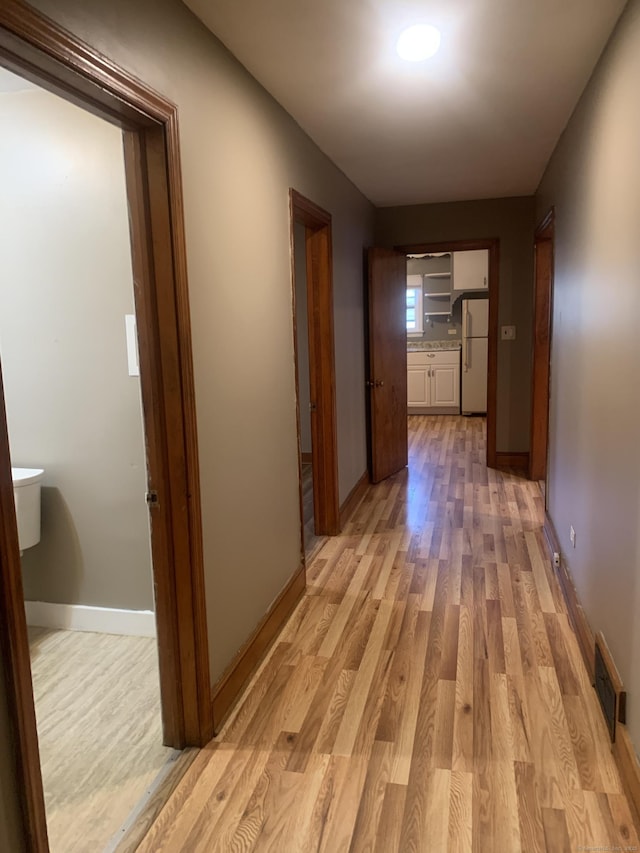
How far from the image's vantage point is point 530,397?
17.6ft

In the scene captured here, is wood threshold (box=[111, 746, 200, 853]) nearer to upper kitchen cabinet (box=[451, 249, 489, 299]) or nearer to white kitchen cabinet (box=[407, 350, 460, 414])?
white kitchen cabinet (box=[407, 350, 460, 414])

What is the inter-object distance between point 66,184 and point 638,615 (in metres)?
2.53

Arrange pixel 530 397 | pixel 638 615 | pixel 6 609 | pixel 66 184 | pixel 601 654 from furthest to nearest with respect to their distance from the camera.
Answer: pixel 530 397
pixel 66 184
pixel 601 654
pixel 638 615
pixel 6 609

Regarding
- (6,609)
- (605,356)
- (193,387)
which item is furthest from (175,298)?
(605,356)

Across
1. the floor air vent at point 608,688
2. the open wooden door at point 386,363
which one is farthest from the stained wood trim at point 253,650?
the open wooden door at point 386,363

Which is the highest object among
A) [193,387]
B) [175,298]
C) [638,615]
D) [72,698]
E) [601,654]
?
[175,298]

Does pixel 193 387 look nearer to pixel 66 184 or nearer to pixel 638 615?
pixel 66 184

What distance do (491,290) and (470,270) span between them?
3002 mm

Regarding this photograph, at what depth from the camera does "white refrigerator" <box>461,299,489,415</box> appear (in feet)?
27.3

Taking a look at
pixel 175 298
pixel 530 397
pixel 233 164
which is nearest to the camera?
pixel 175 298

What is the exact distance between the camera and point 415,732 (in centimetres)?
199

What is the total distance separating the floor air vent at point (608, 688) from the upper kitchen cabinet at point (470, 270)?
21.9 ft

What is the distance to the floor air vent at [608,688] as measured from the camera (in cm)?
178

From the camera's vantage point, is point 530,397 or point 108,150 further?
point 530,397
